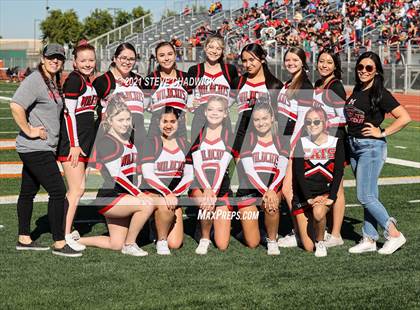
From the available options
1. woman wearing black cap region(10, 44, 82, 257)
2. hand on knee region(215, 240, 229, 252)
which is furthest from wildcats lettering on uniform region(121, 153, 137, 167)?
hand on knee region(215, 240, 229, 252)

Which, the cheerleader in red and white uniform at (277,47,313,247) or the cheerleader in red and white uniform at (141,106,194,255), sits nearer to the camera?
the cheerleader in red and white uniform at (141,106,194,255)

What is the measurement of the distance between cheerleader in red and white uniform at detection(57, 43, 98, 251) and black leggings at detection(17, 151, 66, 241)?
0.26m

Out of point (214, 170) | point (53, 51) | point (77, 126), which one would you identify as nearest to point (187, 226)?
point (214, 170)

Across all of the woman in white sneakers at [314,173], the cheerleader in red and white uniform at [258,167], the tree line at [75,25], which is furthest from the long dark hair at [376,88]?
the tree line at [75,25]

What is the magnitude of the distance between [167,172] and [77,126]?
2.67 feet

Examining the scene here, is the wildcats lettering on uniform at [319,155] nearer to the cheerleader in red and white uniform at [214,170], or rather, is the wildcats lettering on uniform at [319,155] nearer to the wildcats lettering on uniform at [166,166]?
the cheerleader in red and white uniform at [214,170]

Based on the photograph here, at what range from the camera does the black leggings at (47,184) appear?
5766 mm

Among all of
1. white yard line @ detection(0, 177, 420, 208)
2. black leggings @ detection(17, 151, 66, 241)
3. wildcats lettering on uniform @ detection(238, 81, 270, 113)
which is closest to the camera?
black leggings @ detection(17, 151, 66, 241)

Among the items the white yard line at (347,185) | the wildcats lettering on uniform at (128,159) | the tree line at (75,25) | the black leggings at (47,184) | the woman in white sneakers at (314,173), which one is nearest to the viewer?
the black leggings at (47,184)

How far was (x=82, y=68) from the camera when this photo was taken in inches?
242

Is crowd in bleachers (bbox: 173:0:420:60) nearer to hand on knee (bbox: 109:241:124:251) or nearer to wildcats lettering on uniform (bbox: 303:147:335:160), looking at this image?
wildcats lettering on uniform (bbox: 303:147:335:160)

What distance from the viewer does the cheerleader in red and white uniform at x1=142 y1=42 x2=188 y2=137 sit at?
254 inches

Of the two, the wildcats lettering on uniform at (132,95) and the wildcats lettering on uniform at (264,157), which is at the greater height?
the wildcats lettering on uniform at (132,95)

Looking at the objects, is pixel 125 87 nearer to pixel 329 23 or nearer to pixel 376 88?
pixel 376 88
